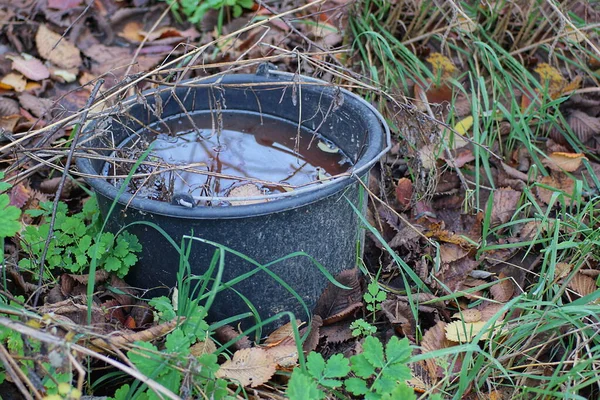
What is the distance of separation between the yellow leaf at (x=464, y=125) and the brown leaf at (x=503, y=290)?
81cm

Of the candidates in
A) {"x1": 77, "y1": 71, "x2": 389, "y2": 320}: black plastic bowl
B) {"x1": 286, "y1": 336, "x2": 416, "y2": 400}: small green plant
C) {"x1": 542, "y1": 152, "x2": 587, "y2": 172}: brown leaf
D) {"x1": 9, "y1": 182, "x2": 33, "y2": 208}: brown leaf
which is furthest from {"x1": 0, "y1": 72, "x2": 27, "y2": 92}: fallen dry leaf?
{"x1": 542, "y1": 152, "x2": 587, "y2": 172}: brown leaf

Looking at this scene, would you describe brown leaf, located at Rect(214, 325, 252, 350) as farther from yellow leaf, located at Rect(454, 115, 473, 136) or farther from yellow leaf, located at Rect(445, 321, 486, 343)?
yellow leaf, located at Rect(454, 115, 473, 136)

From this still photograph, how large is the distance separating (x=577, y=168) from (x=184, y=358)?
75.5 inches

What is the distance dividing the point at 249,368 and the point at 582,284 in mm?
1102

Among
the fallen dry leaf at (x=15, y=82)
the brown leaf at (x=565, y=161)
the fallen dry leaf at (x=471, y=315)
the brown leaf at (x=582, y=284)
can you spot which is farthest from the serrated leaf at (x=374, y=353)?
the fallen dry leaf at (x=15, y=82)

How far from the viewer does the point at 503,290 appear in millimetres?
2162

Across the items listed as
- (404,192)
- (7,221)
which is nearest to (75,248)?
(7,221)

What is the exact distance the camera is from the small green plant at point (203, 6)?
3332 mm

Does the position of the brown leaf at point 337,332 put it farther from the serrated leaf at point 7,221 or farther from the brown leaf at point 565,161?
the brown leaf at point 565,161

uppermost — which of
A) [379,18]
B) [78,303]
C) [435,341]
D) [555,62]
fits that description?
[379,18]

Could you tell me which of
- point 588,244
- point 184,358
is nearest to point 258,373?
point 184,358

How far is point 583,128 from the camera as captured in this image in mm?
2801

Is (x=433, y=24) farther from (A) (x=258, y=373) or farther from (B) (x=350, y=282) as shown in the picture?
(A) (x=258, y=373)

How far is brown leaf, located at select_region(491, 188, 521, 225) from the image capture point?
2461mm
